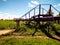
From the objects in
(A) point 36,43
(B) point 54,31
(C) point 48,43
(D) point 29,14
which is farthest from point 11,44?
(D) point 29,14

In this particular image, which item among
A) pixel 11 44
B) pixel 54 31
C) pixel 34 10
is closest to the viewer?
pixel 11 44

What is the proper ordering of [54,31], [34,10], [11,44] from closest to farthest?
[11,44]
[54,31]
[34,10]

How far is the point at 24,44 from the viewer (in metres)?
10.5

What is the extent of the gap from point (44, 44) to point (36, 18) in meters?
7.75

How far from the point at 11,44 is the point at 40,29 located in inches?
328

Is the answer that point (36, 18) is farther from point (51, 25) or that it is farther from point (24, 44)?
point (24, 44)

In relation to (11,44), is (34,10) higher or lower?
higher

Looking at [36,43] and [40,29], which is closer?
[36,43]

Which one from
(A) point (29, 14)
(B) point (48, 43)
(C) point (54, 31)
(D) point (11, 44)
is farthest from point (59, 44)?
(A) point (29, 14)

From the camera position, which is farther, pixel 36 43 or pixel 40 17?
pixel 40 17

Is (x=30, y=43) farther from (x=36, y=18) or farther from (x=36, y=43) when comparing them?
(x=36, y=18)

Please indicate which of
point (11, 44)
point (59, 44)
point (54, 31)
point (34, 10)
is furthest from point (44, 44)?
point (34, 10)

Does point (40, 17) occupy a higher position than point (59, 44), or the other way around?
point (40, 17)

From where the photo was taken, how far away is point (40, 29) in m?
18.5
